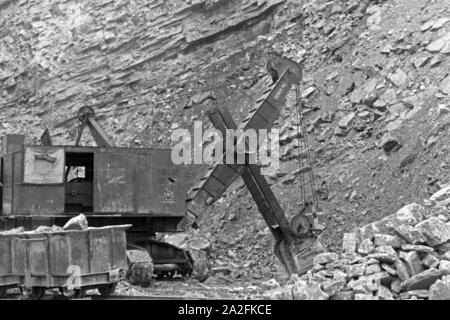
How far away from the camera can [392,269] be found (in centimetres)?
872

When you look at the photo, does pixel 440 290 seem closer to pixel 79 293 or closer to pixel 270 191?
pixel 79 293

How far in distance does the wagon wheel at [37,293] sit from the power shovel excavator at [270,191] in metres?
4.94

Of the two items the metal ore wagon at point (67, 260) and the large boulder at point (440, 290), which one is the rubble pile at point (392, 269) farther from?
the metal ore wagon at point (67, 260)

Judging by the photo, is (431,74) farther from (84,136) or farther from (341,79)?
(84,136)

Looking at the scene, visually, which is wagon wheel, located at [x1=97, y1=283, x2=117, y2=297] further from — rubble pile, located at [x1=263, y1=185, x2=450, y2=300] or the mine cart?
rubble pile, located at [x1=263, y1=185, x2=450, y2=300]

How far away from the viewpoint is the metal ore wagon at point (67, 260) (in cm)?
977

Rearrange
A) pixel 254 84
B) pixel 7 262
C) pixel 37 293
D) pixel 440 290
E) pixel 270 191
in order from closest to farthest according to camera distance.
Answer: pixel 440 290 < pixel 37 293 < pixel 7 262 < pixel 270 191 < pixel 254 84

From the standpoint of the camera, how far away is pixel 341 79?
1972 centimetres

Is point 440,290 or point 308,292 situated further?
point 308,292

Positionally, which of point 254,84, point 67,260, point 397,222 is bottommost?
point 67,260

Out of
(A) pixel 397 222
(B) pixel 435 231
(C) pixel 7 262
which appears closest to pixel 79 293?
(C) pixel 7 262

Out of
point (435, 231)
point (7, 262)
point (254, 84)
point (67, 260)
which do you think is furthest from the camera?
point (254, 84)

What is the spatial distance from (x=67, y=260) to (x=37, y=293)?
82 cm
